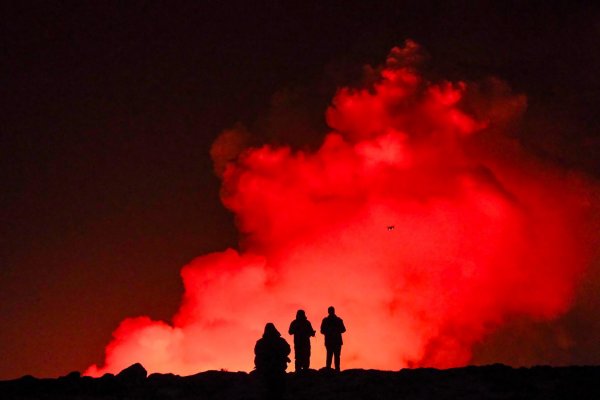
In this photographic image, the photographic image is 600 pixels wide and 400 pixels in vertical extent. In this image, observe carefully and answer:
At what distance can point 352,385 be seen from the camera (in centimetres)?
2184

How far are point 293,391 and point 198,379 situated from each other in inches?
163

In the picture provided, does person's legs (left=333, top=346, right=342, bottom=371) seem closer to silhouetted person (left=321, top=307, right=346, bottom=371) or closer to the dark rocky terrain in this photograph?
silhouetted person (left=321, top=307, right=346, bottom=371)

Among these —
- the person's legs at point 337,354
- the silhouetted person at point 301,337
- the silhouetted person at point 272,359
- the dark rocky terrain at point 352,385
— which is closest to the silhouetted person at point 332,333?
the person's legs at point 337,354

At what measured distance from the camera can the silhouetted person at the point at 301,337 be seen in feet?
83.1

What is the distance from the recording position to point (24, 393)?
67.7 feet

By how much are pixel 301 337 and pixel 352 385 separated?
13.4 ft

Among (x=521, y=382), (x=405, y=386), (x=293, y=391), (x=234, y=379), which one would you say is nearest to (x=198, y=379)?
(x=234, y=379)

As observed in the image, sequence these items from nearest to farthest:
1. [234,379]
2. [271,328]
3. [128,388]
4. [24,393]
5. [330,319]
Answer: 1. [271,328]
2. [24,393]
3. [128,388]
4. [234,379]
5. [330,319]

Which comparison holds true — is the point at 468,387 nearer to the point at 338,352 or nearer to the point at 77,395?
the point at 338,352

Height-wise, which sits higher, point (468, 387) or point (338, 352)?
point (338, 352)

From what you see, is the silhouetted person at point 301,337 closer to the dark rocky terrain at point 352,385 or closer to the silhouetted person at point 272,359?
the dark rocky terrain at point 352,385

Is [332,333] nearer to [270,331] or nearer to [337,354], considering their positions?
[337,354]

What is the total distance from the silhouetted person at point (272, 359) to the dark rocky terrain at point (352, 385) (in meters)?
1.61

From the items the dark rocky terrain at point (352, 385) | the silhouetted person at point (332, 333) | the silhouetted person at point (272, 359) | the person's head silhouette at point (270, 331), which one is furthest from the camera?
the silhouetted person at point (332, 333)
